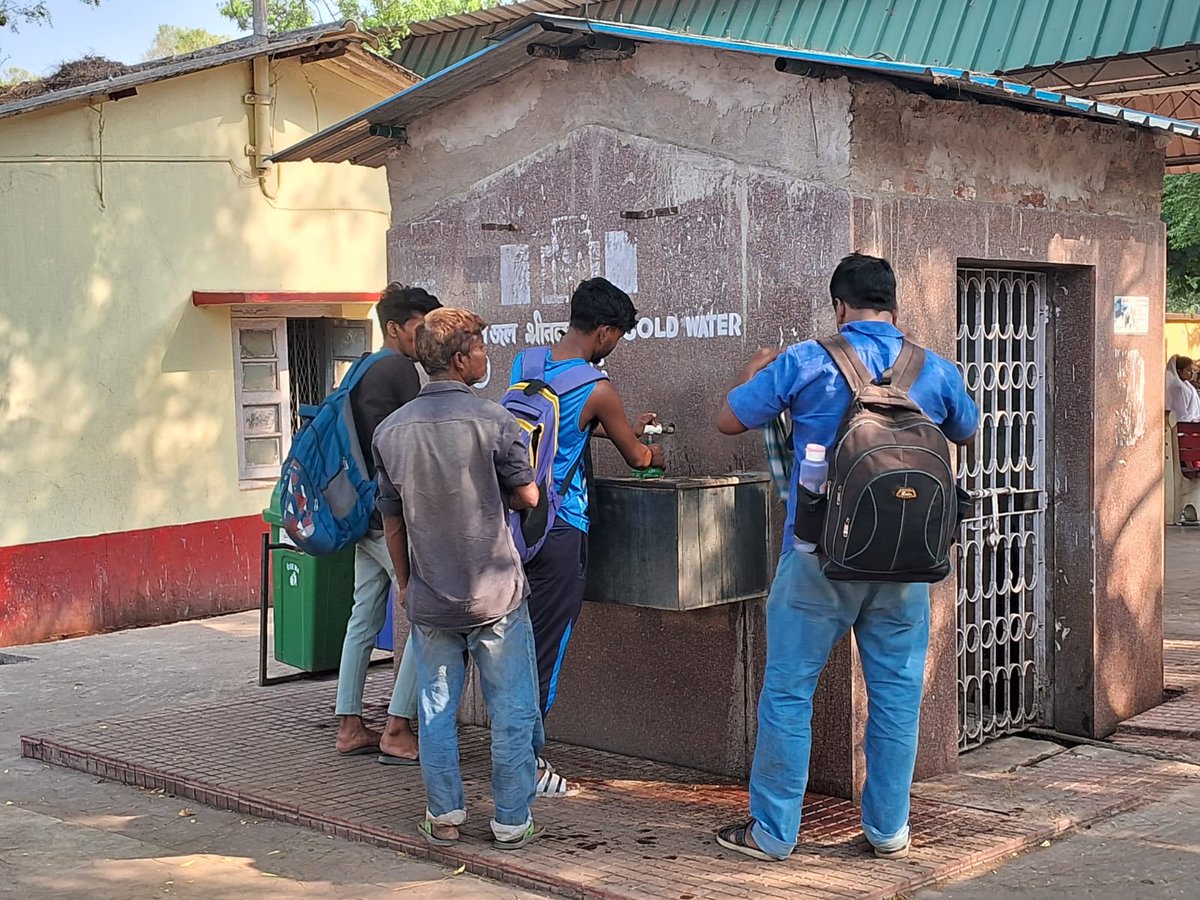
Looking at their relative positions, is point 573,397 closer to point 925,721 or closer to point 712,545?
point 712,545

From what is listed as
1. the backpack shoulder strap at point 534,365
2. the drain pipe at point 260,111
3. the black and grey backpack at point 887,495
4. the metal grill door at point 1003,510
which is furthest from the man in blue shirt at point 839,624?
the drain pipe at point 260,111

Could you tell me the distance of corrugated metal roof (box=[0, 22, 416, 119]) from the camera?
9477 millimetres

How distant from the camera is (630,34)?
18.8 ft

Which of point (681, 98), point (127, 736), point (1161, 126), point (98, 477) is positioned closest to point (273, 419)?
point (98, 477)

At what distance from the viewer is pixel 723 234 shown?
578cm

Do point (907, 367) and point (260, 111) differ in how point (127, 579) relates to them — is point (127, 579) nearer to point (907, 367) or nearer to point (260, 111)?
point (260, 111)

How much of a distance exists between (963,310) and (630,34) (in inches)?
68.1

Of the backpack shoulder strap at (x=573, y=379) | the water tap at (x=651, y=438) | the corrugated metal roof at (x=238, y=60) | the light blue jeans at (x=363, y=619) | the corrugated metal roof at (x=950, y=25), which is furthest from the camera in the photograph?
the corrugated metal roof at (x=238, y=60)

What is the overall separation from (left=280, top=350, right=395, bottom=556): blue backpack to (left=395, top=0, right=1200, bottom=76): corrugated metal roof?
3819mm

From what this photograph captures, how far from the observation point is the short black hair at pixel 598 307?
535 cm

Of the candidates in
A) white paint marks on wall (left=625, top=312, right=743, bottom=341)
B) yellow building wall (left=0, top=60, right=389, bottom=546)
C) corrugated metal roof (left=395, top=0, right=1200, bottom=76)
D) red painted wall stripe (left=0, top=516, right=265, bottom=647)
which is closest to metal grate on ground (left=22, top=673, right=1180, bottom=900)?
white paint marks on wall (left=625, top=312, right=743, bottom=341)

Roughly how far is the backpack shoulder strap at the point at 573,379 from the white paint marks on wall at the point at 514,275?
4.15 ft

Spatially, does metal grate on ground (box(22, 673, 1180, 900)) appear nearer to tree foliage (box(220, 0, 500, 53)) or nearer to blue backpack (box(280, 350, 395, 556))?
blue backpack (box(280, 350, 395, 556))

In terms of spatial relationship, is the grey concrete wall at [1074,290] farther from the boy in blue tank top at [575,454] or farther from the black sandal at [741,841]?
the black sandal at [741,841]
